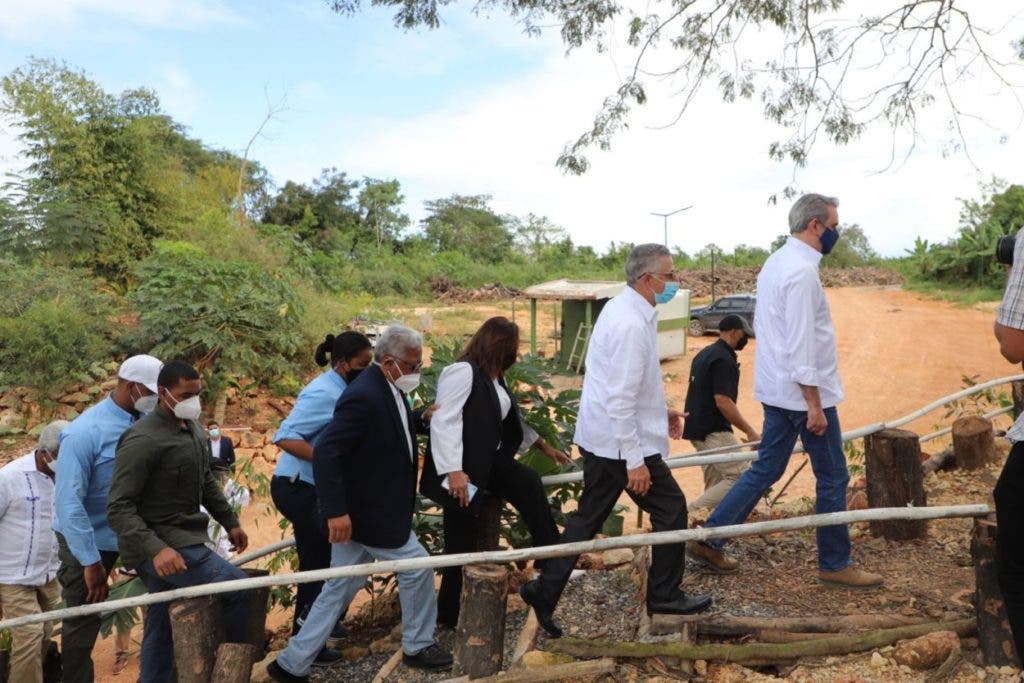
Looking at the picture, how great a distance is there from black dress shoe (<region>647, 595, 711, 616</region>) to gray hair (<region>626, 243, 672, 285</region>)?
1.33 m

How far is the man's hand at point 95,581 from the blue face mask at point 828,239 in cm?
Result: 354

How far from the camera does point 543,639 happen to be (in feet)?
12.3

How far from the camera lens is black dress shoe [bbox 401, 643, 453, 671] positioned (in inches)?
151

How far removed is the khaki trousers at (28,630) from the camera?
4551 millimetres

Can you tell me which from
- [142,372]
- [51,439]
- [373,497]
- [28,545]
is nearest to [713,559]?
[373,497]

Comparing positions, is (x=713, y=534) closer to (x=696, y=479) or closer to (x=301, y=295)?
(x=696, y=479)

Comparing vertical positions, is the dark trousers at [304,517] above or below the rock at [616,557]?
above

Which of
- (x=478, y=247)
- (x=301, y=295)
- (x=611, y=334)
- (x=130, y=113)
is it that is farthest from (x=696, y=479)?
(x=478, y=247)

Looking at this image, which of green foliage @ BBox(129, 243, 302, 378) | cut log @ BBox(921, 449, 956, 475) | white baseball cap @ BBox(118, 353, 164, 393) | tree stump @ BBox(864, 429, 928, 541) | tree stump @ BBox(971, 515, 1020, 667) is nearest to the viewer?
tree stump @ BBox(971, 515, 1020, 667)

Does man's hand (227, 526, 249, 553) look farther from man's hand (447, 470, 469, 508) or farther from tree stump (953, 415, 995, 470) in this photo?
tree stump (953, 415, 995, 470)

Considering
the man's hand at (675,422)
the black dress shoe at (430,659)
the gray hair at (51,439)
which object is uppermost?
the man's hand at (675,422)

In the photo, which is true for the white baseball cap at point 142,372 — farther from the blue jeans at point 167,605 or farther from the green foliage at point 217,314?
the green foliage at point 217,314

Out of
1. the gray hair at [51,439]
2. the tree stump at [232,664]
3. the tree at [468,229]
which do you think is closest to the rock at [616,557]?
the tree stump at [232,664]

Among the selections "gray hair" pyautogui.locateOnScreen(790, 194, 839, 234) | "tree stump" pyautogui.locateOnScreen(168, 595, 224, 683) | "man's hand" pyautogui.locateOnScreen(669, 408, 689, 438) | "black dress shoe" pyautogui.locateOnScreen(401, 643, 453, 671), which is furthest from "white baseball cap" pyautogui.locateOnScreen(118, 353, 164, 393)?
"gray hair" pyautogui.locateOnScreen(790, 194, 839, 234)
